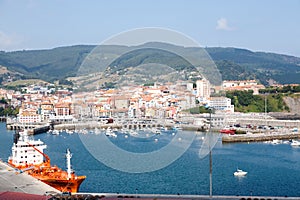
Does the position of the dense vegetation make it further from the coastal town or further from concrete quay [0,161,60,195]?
concrete quay [0,161,60,195]

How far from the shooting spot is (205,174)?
9.35 meters

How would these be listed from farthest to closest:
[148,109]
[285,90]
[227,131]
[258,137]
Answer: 1. [285,90]
2. [227,131]
3. [258,137]
4. [148,109]

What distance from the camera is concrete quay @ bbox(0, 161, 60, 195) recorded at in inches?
255

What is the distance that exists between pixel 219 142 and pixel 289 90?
11.8m

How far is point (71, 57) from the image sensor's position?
59.2 metres

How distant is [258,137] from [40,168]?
27.7 ft

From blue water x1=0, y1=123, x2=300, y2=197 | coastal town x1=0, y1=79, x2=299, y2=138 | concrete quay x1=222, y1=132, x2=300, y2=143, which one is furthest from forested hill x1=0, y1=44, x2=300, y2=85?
blue water x1=0, y1=123, x2=300, y2=197

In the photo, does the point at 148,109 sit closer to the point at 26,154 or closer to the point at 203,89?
the point at 26,154

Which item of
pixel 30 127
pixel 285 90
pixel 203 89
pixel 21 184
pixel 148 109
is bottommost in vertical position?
pixel 21 184

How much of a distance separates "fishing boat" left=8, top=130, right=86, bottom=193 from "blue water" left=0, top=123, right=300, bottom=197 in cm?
37

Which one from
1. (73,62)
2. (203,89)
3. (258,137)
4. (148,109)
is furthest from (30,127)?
(73,62)

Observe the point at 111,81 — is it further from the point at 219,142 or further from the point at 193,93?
the point at 193,93

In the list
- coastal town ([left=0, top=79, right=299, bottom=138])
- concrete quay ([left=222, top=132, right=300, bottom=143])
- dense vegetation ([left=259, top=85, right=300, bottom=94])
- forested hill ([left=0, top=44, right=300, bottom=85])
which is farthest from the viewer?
forested hill ([left=0, top=44, right=300, bottom=85])

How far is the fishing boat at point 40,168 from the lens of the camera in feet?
25.7
